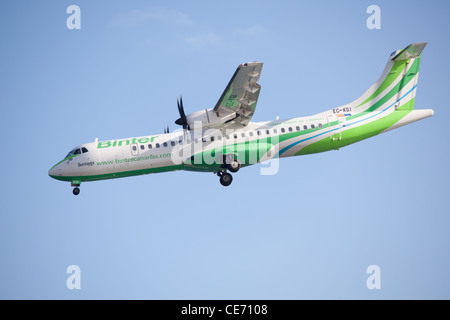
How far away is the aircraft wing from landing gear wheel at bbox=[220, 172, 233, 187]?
2935mm

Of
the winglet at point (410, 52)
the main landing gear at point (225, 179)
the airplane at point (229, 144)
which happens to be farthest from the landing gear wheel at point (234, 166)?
the winglet at point (410, 52)

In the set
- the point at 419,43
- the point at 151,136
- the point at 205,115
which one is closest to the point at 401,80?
the point at 419,43

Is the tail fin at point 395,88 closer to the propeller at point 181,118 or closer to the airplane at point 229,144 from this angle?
the airplane at point 229,144

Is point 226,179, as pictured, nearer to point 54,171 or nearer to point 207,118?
point 207,118

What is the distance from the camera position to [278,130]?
96.8ft

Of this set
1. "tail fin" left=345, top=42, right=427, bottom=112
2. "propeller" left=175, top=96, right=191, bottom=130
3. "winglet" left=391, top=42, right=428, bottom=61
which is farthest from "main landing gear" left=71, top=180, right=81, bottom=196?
"winglet" left=391, top=42, right=428, bottom=61

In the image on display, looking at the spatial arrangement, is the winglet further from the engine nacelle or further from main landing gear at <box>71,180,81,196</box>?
main landing gear at <box>71,180,81,196</box>

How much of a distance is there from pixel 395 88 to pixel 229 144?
31.9ft

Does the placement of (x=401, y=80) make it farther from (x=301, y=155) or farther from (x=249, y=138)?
(x=249, y=138)

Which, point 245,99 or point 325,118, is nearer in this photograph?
point 245,99

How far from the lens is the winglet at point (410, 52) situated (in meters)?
29.4

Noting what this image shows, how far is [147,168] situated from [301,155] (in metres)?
8.26

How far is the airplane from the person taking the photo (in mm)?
28906

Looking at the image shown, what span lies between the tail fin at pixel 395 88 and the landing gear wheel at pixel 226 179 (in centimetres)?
766
